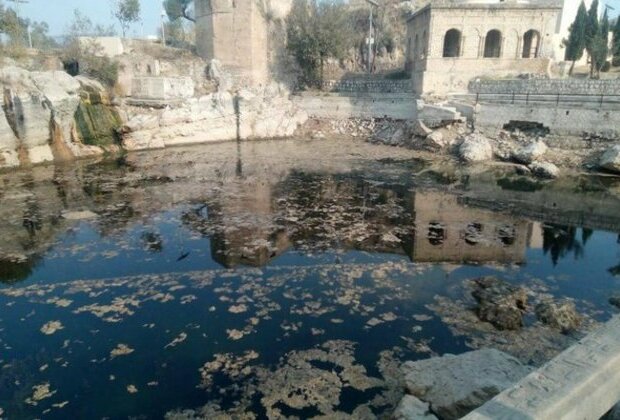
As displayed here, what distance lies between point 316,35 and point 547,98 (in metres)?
14.7

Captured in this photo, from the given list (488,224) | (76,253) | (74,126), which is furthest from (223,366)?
(74,126)

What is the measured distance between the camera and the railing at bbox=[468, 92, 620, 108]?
19.3 meters

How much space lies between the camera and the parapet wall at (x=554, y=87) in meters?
19.8

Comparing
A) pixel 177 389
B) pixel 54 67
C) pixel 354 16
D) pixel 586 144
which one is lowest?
pixel 177 389

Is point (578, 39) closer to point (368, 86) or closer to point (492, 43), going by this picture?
point (492, 43)

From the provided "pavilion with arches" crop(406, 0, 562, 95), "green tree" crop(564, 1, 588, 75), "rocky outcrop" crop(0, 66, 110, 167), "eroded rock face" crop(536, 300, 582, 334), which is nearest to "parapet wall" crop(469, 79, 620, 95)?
"pavilion with arches" crop(406, 0, 562, 95)

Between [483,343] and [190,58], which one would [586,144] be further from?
[190,58]

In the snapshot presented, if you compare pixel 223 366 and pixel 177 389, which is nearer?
pixel 177 389

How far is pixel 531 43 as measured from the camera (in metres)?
29.5

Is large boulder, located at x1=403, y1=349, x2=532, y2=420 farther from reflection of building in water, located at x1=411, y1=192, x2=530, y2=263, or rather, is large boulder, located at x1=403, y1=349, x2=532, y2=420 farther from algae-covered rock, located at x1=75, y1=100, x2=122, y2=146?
algae-covered rock, located at x1=75, y1=100, x2=122, y2=146

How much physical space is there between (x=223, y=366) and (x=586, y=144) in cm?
1910

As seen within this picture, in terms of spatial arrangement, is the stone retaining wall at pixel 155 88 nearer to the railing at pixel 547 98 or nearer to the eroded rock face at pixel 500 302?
the railing at pixel 547 98

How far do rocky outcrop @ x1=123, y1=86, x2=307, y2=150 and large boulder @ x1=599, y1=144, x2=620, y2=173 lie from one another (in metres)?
16.0

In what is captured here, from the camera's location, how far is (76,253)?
10.0 m
